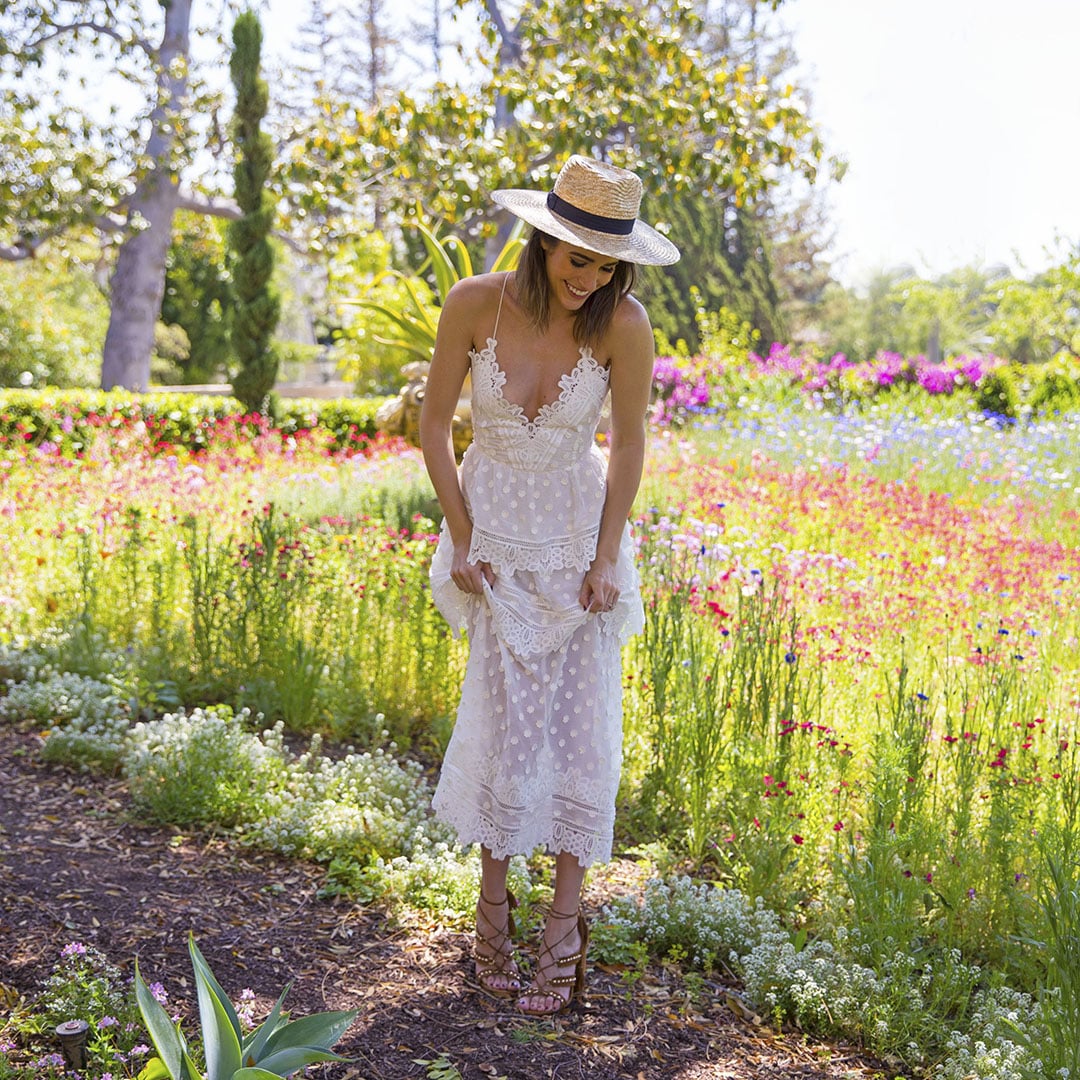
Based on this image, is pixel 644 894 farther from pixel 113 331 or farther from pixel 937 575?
pixel 113 331

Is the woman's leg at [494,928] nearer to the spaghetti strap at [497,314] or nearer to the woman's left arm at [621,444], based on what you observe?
the woman's left arm at [621,444]

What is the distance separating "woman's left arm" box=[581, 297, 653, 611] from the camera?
2.39 meters

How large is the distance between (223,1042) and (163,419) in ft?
32.5

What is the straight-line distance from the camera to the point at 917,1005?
2.43m

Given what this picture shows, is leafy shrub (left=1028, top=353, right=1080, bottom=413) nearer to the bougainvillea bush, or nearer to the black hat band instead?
the bougainvillea bush

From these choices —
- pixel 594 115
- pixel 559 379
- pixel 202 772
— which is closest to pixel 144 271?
pixel 594 115

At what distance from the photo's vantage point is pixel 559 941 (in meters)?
2.47

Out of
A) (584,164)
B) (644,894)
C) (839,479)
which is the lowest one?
(644,894)

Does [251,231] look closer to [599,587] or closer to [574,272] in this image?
[574,272]

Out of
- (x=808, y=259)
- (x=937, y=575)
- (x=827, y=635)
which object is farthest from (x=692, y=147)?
(x=808, y=259)

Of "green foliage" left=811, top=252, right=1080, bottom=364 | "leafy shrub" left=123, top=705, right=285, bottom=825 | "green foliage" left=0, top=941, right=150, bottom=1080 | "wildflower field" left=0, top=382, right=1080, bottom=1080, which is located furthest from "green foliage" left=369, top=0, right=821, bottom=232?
"green foliage" left=811, top=252, right=1080, bottom=364

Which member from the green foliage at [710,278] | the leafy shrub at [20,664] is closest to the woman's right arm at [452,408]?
the leafy shrub at [20,664]

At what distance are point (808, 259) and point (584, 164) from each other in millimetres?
31047

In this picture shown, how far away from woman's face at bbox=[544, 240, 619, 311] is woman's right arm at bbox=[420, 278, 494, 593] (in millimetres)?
165
